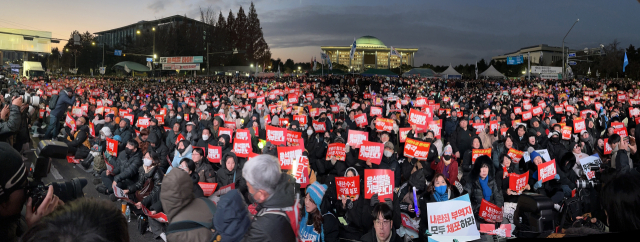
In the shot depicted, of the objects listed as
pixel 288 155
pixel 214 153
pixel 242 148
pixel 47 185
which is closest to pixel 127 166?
pixel 214 153

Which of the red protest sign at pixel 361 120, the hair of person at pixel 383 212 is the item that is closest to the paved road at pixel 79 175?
the hair of person at pixel 383 212

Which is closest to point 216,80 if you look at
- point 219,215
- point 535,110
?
point 535,110

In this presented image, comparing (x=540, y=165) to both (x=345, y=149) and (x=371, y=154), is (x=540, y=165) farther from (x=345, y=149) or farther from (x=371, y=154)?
(x=345, y=149)

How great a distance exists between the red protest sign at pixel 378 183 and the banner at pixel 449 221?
1.27 m

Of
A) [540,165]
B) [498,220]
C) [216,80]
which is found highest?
[216,80]

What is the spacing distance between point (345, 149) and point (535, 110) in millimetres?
7805

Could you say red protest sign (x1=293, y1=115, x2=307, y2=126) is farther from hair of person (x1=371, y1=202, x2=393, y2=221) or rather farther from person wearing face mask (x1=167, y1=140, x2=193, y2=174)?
hair of person (x1=371, y1=202, x2=393, y2=221)

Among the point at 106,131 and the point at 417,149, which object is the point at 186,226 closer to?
the point at 417,149

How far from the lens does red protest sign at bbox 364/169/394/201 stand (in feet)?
17.2

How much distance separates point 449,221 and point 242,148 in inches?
184

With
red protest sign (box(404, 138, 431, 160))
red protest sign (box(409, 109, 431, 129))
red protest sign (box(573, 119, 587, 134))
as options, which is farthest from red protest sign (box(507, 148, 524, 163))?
red protest sign (box(573, 119, 587, 134))

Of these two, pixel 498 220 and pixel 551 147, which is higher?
pixel 551 147

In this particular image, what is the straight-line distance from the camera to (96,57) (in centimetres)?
7088

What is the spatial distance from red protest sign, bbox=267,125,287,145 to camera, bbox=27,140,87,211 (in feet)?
18.7
